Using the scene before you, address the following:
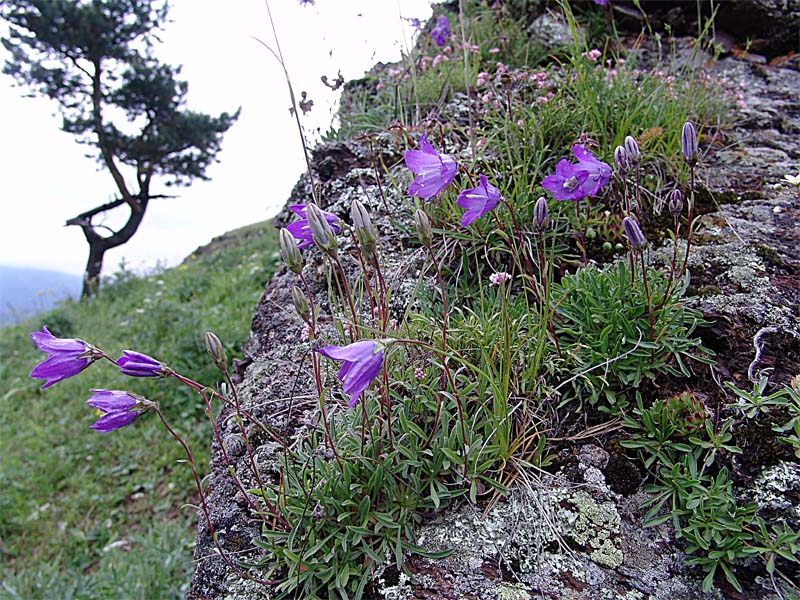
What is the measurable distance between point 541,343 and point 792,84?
348cm

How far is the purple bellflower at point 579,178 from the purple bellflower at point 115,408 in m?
1.36

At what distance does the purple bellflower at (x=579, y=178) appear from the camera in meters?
1.75

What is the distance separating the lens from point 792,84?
3734 millimetres

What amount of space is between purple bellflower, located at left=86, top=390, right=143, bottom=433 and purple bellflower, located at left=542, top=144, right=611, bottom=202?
1.36 m

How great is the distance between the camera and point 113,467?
14.7 feet

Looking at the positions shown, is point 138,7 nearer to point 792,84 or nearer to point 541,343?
point 792,84

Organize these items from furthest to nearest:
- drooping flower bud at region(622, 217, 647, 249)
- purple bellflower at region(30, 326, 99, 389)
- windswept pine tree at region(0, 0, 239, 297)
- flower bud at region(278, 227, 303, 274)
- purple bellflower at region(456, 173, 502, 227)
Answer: windswept pine tree at region(0, 0, 239, 297) → purple bellflower at region(456, 173, 502, 227) → drooping flower bud at region(622, 217, 647, 249) → flower bud at region(278, 227, 303, 274) → purple bellflower at region(30, 326, 99, 389)

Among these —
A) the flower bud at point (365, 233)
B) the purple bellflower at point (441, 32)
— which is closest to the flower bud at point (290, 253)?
the flower bud at point (365, 233)

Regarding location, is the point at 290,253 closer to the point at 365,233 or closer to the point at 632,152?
the point at 365,233

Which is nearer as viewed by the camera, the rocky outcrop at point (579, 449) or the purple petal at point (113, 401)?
the purple petal at point (113, 401)

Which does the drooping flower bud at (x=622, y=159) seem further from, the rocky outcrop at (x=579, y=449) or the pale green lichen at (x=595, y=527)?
the pale green lichen at (x=595, y=527)

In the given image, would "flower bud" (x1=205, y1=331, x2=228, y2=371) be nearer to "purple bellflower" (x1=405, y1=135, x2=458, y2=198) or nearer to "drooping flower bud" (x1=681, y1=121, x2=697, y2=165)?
"purple bellflower" (x1=405, y1=135, x2=458, y2=198)

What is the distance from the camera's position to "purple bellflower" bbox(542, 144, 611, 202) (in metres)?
1.75

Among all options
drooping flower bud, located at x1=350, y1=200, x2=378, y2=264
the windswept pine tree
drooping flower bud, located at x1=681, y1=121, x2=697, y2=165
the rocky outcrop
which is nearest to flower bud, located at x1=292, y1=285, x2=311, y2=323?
drooping flower bud, located at x1=350, y1=200, x2=378, y2=264
